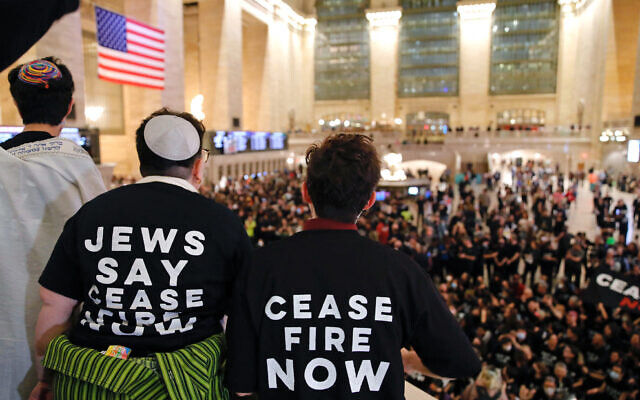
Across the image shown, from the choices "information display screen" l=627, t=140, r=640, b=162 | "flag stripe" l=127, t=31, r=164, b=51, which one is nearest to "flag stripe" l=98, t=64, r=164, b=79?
"flag stripe" l=127, t=31, r=164, b=51

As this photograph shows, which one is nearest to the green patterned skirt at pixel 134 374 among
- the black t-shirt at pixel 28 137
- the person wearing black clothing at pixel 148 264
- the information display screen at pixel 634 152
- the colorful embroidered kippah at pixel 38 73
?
the person wearing black clothing at pixel 148 264

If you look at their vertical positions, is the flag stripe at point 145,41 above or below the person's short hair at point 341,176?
above

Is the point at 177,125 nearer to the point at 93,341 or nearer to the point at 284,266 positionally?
the point at 284,266

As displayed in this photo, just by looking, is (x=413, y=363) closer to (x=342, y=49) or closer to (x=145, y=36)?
(x=145, y=36)

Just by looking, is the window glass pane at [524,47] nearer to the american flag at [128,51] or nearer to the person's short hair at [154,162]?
the american flag at [128,51]

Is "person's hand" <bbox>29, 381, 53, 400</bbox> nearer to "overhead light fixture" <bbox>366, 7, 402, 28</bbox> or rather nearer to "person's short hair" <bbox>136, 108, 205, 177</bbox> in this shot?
"person's short hair" <bbox>136, 108, 205, 177</bbox>

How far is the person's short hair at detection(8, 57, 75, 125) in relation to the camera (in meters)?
1.98

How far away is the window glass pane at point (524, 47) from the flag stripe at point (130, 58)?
3557cm

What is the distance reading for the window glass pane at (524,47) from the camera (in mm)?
42750

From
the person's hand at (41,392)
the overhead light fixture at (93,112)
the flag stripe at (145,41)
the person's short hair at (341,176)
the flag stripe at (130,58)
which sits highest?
the flag stripe at (145,41)

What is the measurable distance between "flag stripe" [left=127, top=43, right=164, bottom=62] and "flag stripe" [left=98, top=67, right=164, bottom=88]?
865 millimetres

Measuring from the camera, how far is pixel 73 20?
16.2m

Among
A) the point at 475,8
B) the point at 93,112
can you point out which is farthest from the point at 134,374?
the point at 475,8

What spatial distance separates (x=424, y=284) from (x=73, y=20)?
60.6 feet
